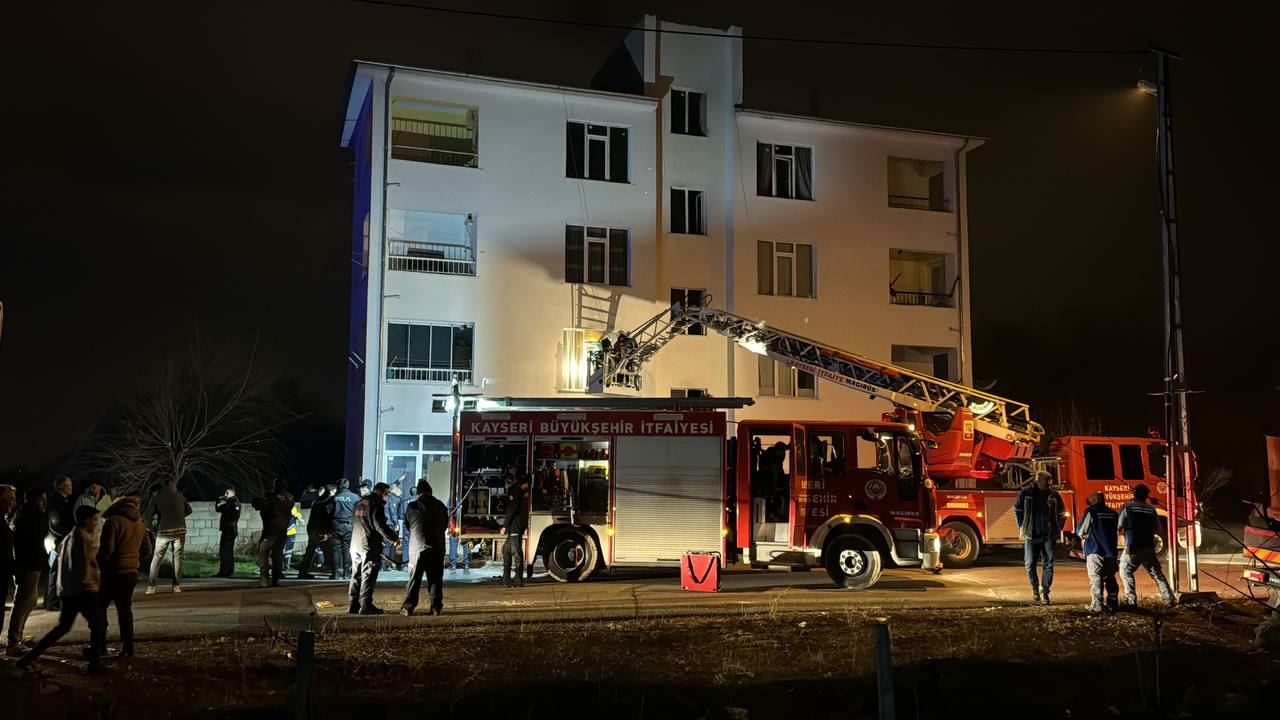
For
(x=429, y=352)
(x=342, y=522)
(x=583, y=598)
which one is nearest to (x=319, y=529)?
(x=342, y=522)

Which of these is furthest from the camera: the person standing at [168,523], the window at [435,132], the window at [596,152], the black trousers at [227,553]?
the window at [596,152]

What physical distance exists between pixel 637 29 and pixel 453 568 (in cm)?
1538

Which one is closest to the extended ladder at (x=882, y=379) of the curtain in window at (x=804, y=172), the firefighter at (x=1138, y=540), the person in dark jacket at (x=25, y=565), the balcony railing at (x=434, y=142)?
the firefighter at (x=1138, y=540)

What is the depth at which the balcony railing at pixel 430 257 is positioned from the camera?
24.3 m

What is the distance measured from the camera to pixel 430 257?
81.7ft

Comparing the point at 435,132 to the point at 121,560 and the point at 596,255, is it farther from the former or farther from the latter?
the point at 121,560

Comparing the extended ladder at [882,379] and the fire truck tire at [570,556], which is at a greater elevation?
the extended ladder at [882,379]

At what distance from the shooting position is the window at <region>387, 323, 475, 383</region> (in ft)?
79.2

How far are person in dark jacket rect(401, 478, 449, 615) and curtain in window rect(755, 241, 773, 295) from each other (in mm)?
16041

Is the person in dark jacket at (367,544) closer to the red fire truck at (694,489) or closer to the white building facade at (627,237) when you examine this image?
the red fire truck at (694,489)

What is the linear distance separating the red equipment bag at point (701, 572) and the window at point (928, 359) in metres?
14.7

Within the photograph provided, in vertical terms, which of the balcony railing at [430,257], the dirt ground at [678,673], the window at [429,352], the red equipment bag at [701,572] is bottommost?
the dirt ground at [678,673]

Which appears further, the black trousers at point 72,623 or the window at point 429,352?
the window at point 429,352

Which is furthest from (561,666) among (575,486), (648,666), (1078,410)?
(1078,410)
